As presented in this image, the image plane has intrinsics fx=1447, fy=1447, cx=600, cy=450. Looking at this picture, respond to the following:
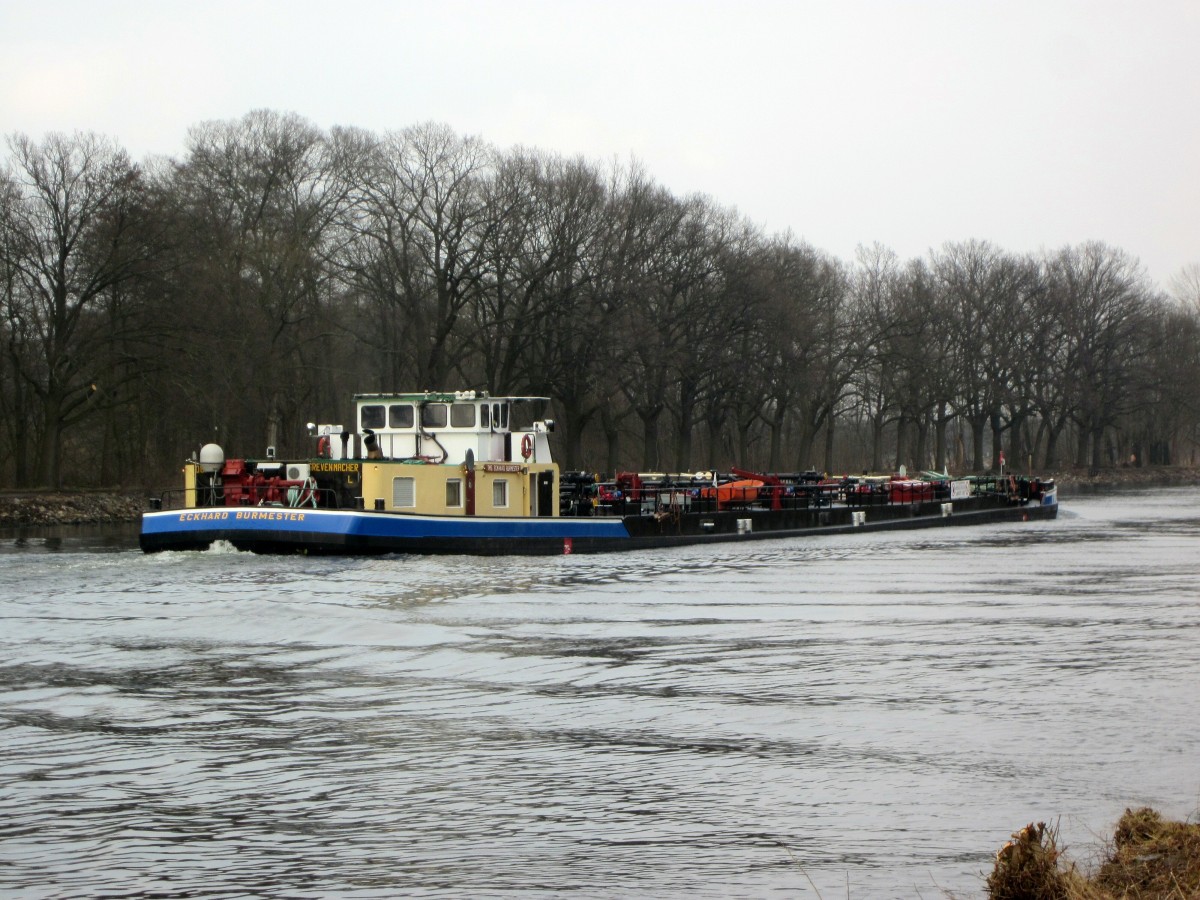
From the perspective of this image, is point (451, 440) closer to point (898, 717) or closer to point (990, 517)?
point (898, 717)

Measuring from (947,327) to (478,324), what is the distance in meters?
38.0

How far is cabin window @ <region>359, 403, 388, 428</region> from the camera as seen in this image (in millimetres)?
38281

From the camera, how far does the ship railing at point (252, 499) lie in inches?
1357

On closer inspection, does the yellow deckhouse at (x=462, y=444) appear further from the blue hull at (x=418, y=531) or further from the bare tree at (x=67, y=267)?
the bare tree at (x=67, y=267)

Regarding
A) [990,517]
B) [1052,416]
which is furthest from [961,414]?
[990,517]

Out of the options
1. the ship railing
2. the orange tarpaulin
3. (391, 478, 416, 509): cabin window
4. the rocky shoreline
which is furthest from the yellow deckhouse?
the rocky shoreline

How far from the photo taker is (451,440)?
38375 millimetres

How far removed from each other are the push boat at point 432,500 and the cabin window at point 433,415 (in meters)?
0.03

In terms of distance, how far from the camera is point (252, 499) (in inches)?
1382

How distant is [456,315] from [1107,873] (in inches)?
2308

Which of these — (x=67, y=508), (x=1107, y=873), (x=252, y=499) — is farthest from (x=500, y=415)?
(x=1107, y=873)

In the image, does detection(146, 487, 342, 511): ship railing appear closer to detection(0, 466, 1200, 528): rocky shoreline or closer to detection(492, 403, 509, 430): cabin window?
detection(492, 403, 509, 430): cabin window

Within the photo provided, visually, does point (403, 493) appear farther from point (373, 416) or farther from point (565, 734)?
point (565, 734)

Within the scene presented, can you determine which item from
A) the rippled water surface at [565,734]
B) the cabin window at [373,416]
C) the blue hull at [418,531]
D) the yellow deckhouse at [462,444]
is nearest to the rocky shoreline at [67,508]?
the yellow deckhouse at [462,444]
